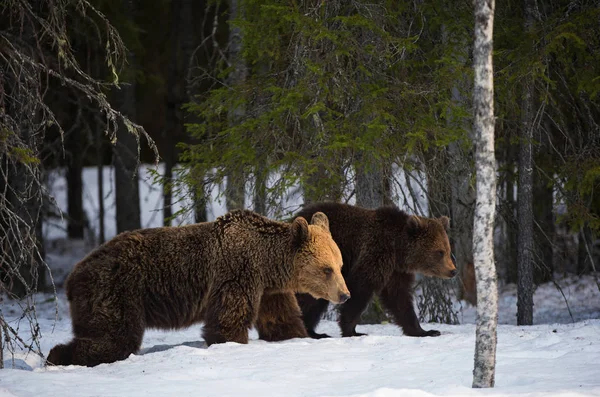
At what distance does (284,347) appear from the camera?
26.3 feet

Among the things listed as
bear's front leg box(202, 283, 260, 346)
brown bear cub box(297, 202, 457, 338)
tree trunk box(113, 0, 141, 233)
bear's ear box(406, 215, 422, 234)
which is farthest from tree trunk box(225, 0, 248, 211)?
tree trunk box(113, 0, 141, 233)

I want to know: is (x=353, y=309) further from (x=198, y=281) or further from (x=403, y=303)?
(x=198, y=281)

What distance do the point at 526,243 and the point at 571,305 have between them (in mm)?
4920

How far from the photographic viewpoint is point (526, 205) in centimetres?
1077

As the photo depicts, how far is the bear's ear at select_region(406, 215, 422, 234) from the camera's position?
9227mm

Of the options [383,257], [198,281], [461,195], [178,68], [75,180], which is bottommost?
[198,281]

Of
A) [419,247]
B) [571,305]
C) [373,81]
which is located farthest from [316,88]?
[571,305]

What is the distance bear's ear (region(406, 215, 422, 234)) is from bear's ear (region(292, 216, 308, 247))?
1.50 metres

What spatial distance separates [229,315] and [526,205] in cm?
481

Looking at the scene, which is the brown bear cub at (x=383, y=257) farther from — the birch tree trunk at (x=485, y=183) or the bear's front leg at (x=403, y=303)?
the birch tree trunk at (x=485, y=183)

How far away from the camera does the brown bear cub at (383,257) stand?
9109 mm

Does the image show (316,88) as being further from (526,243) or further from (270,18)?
(526,243)

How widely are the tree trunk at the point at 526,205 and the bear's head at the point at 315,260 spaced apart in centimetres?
356

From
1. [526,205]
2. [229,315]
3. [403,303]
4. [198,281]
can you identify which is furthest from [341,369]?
[526,205]
